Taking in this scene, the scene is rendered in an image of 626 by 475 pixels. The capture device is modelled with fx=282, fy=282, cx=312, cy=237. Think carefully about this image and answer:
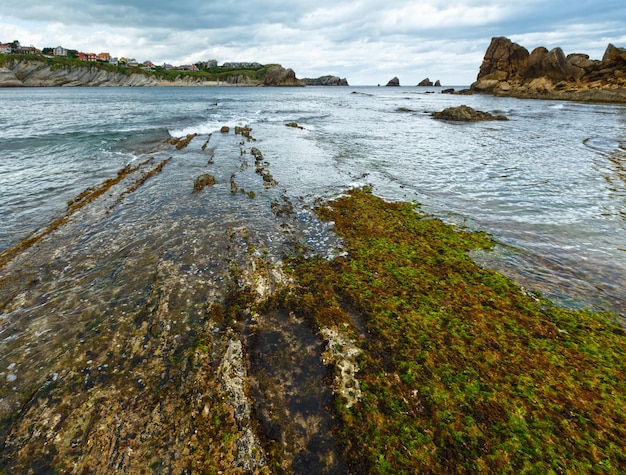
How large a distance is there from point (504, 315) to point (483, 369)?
2326 millimetres

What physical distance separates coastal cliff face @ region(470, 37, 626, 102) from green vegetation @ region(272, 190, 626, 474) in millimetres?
115099

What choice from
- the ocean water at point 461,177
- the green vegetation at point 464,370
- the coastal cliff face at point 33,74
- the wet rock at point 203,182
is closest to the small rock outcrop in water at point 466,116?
the ocean water at point 461,177

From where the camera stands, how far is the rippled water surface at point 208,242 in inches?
260

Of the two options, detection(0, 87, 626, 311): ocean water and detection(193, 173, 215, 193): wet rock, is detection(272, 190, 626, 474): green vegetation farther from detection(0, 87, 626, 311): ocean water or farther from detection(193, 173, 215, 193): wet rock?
detection(193, 173, 215, 193): wet rock

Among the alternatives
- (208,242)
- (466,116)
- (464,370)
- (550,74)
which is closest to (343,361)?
(464,370)

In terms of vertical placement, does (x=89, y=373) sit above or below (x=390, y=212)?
below

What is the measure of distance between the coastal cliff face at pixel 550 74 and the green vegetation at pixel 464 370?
115 m

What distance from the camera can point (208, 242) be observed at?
12.6 m

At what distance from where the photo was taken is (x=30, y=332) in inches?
313

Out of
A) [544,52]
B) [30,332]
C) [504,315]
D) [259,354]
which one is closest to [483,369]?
[504,315]

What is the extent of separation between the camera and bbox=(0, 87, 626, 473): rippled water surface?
661 cm

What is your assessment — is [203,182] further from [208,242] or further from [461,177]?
[461,177]

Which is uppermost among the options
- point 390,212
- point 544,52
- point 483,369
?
point 544,52

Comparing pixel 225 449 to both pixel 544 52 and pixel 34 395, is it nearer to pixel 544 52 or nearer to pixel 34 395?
pixel 34 395
